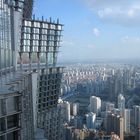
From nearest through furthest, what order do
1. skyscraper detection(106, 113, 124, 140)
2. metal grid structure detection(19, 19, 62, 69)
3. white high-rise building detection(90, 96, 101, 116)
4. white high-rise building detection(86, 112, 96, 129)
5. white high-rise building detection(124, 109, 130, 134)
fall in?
metal grid structure detection(19, 19, 62, 69)
skyscraper detection(106, 113, 124, 140)
white high-rise building detection(124, 109, 130, 134)
white high-rise building detection(86, 112, 96, 129)
white high-rise building detection(90, 96, 101, 116)

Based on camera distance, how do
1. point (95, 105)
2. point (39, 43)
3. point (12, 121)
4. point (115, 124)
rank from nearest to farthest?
point (12, 121)
point (39, 43)
point (115, 124)
point (95, 105)

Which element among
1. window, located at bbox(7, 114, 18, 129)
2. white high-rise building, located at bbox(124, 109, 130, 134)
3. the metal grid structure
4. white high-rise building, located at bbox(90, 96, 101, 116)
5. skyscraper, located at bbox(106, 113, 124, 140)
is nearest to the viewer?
window, located at bbox(7, 114, 18, 129)

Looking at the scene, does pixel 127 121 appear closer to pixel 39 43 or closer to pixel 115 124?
pixel 115 124

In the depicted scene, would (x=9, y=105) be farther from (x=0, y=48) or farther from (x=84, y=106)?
(x=84, y=106)

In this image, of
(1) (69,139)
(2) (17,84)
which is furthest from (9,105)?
(1) (69,139)

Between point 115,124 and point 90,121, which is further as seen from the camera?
point 90,121

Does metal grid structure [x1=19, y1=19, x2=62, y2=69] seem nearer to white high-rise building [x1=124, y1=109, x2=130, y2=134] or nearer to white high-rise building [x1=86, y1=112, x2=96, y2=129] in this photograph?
white high-rise building [x1=124, y1=109, x2=130, y2=134]

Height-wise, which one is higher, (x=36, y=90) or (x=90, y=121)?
(x=36, y=90)

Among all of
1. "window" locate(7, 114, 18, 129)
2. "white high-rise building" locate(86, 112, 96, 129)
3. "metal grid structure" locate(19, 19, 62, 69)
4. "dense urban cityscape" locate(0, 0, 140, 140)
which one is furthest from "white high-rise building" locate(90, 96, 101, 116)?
"window" locate(7, 114, 18, 129)

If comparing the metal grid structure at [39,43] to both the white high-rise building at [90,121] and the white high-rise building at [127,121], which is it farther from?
the white high-rise building at [90,121]

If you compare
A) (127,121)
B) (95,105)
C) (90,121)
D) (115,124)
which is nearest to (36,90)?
(115,124)

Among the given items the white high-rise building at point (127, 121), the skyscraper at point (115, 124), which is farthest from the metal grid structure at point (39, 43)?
the white high-rise building at point (127, 121)

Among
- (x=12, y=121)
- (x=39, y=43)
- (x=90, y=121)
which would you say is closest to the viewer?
(x=12, y=121)
